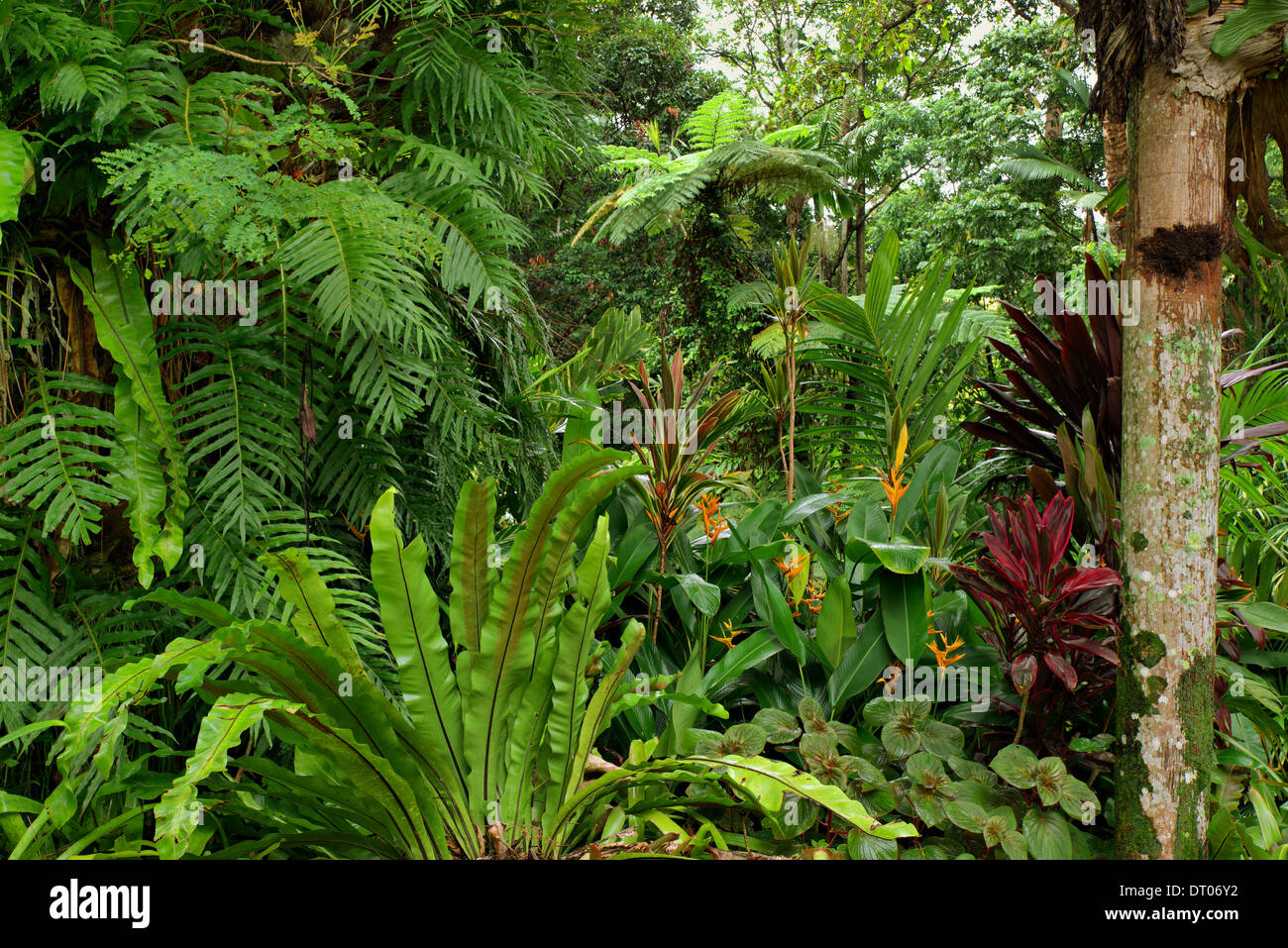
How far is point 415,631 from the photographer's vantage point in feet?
4.23

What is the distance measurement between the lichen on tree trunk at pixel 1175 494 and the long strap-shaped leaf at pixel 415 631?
110cm

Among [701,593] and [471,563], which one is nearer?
[471,563]

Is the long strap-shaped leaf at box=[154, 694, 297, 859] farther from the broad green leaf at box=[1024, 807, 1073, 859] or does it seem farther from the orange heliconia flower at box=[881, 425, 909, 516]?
the orange heliconia flower at box=[881, 425, 909, 516]

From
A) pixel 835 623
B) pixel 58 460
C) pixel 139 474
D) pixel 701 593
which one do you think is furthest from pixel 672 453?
pixel 58 460

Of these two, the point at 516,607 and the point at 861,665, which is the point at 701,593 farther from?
the point at 516,607

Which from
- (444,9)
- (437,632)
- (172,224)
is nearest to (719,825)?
(437,632)

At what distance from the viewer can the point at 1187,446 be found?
133 cm

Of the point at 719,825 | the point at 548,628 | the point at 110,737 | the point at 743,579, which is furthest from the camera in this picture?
the point at 743,579

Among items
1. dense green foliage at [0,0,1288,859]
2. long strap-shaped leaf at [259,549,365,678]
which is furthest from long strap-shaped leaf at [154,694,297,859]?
long strap-shaped leaf at [259,549,365,678]

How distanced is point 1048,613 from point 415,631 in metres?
1.06

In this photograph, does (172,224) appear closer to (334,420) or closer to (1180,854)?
(334,420)

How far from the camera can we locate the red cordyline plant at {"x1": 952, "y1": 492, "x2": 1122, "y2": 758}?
4.63ft
